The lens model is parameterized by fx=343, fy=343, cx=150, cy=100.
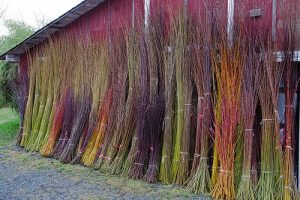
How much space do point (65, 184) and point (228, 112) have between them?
2.62m

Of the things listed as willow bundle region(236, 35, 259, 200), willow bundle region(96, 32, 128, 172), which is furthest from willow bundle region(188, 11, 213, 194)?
willow bundle region(96, 32, 128, 172)

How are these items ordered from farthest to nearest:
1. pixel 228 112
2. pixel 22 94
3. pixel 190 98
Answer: pixel 22 94 → pixel 190 98 → pixel 228 112

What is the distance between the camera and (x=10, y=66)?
10.6 metres

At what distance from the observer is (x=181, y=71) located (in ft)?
16.1

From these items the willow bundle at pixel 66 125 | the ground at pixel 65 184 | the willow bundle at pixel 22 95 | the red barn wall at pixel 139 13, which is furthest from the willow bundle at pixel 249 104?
the willow bundle at pixel 22 95

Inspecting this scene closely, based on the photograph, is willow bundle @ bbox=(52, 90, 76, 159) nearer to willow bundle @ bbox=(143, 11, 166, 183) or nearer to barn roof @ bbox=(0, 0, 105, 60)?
barn roof @ bbox=(0, 0, 105, 60)

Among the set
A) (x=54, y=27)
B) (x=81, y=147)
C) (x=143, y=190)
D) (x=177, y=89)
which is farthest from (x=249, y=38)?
(x=54, y=27)

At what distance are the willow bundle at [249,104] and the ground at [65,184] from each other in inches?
26.4

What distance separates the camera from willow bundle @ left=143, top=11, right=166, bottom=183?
509cm

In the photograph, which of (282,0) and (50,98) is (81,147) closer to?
(50,98)

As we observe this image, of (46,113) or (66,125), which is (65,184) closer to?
→ (66,125)

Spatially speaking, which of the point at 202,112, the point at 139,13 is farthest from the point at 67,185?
the point at 139,13

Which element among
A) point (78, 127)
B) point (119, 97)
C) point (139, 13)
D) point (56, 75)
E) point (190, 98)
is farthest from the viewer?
point (56, 75)

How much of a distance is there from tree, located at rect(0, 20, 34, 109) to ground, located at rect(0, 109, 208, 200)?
10.0 ft
